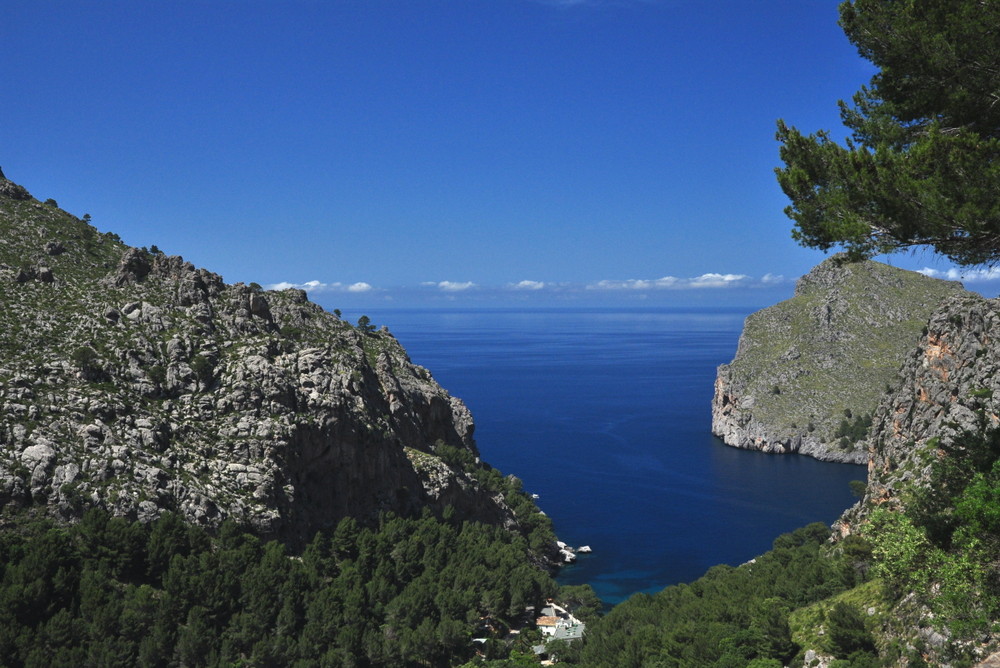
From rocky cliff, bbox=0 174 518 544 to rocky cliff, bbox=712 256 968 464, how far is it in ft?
274

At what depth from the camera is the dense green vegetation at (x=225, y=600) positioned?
4425 cm

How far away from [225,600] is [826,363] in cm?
14397

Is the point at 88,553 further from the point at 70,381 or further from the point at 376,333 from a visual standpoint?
the point at 376,333

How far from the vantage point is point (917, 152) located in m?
19.1

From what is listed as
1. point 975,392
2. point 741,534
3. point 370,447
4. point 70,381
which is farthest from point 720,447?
point 70,381

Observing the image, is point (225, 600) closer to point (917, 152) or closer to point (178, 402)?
point (178, 402)

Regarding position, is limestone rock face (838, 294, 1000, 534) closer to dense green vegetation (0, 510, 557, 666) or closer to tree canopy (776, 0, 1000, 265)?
tree canopy (776, 0, 1000, 265)

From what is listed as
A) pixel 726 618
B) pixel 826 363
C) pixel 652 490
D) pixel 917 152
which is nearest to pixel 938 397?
pixel 726 618

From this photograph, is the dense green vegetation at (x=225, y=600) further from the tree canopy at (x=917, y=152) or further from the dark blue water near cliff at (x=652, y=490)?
the tree canopy at (x=917, y=152)

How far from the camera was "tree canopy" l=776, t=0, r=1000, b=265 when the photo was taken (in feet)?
61.3

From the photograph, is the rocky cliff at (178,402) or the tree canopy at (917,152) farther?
the rocky cliff at (178,402)

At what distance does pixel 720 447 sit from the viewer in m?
154

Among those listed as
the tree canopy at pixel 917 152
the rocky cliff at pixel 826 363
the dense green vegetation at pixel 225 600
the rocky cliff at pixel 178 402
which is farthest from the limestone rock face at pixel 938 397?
the rocky cliff at pixel 826 363

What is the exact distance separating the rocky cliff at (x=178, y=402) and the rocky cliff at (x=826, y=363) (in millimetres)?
83539
